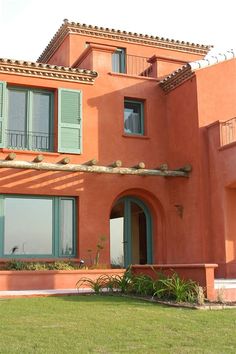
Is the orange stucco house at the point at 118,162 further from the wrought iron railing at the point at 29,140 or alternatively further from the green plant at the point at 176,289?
the green plant at the point at 176,289

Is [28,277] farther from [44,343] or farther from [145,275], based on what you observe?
[44,343]

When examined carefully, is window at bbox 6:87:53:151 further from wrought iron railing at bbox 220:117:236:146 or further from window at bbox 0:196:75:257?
wrought iron railing at bbox 220:117:236:146

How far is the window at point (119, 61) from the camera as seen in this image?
20109 millimetres

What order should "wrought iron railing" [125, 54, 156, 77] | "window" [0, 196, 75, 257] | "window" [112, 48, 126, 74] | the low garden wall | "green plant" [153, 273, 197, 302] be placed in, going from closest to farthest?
"green plant" [153, 273, 197, 302] < the low garden wall < "window" [0, 196, 75, 257] < "window" [112, 48, 126, 74] < "wrought iron railing" [125, 54, 156, 77]

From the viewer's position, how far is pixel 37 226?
15.6 m

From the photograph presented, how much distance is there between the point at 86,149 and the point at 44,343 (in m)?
10.7

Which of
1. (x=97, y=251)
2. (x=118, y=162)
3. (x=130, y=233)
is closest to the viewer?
(x=118, y=162)

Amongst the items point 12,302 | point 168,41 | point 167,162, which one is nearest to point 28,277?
point 12,302

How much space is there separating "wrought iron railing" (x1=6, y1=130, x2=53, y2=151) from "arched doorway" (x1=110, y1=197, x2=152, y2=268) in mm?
3227

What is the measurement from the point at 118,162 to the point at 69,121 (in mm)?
2230

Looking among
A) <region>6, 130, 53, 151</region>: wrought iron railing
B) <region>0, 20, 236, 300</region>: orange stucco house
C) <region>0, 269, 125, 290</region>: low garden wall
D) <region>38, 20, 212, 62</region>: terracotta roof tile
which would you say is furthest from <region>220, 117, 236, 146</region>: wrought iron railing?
<region>38, 20, 212, 62</region>: terracotta roof tile

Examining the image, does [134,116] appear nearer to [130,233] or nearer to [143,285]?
[130,233]

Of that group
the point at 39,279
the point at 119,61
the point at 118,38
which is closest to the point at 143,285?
the point at 39,279

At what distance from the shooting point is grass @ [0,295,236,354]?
5859mm
